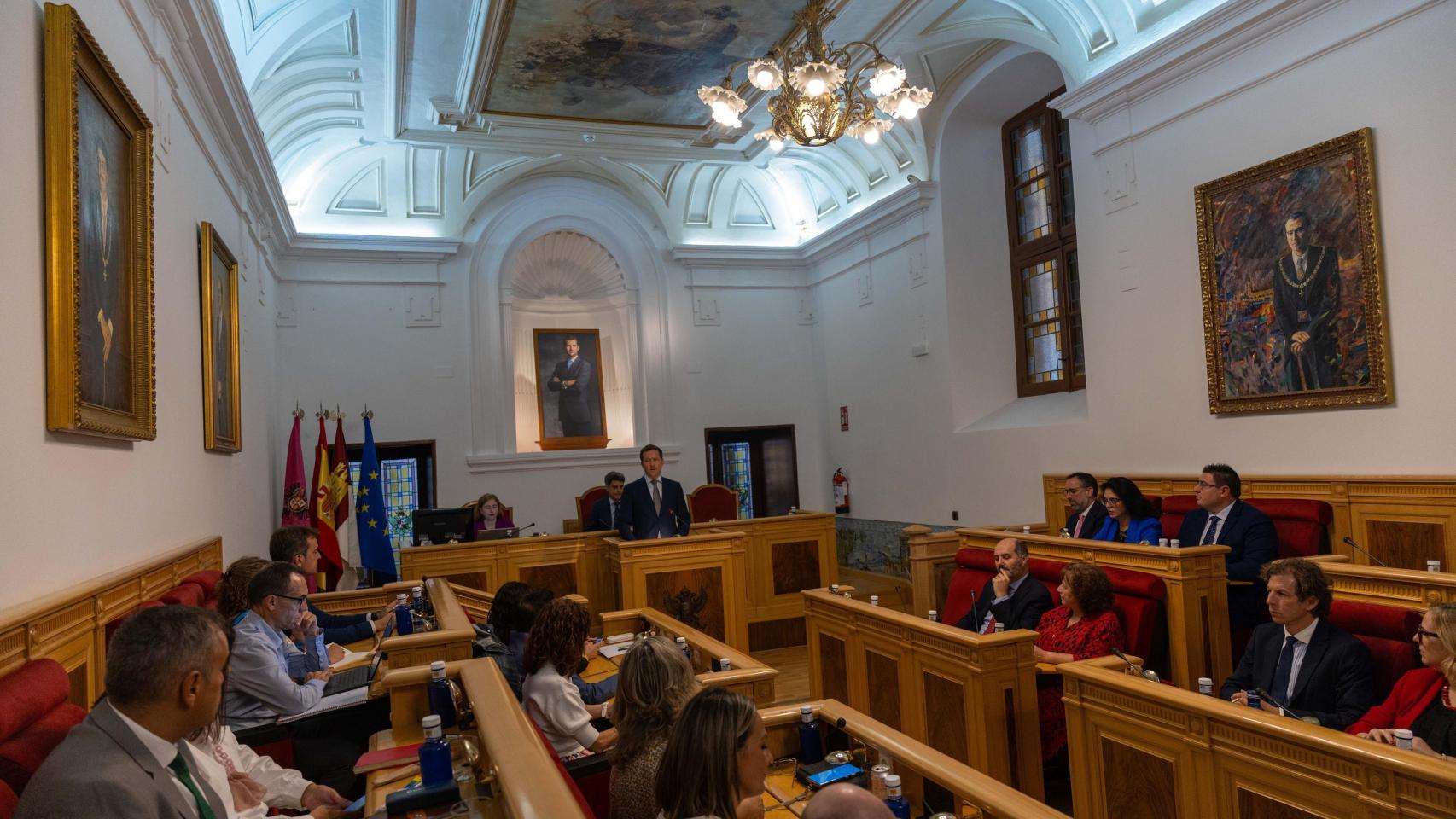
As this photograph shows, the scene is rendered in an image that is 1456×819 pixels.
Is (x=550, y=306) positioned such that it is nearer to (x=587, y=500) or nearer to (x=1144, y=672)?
(x=587, y=500)

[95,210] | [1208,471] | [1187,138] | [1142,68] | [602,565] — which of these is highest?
[1142,68]

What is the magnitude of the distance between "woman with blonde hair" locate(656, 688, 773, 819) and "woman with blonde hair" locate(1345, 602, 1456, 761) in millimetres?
2209

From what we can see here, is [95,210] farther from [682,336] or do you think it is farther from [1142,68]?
[682,336]

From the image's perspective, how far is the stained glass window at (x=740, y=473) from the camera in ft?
43.4

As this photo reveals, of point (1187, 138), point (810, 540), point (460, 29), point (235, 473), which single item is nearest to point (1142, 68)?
point (1187, 138)

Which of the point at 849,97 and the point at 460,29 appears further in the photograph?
the point at 460,29

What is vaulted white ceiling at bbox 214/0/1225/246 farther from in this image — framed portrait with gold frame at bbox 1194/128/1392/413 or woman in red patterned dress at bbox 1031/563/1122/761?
woman in red patterned dress at bbox 1031/563/1122/761

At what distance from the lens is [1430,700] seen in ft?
10.6

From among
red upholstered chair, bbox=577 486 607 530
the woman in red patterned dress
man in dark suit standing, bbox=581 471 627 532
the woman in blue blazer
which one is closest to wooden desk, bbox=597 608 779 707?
the woman in red patterned dress

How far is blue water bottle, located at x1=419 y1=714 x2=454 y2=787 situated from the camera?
8.91 ft

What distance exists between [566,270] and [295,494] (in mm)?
5108

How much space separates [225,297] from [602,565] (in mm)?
3757

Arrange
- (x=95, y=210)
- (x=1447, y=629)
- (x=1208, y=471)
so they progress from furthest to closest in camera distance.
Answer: (x=1208, y=471) → (x=95, y=210) → (x=1447, y=629)

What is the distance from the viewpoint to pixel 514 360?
12.4 meters
